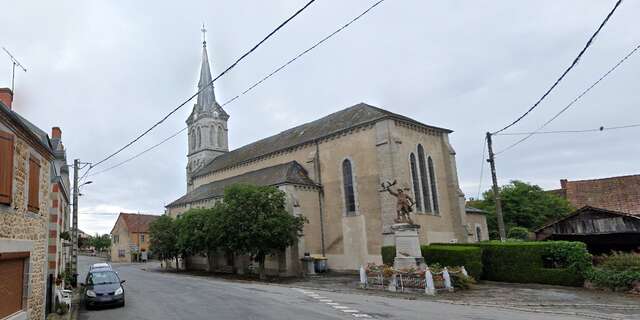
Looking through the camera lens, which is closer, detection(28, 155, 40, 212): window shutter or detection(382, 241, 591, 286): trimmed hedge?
detection(28, 155, 40, 212): window shutter

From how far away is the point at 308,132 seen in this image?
34.2 metres

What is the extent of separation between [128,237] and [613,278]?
60775 mm

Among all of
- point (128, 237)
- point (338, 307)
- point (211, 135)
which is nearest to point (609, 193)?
point (338, 307)

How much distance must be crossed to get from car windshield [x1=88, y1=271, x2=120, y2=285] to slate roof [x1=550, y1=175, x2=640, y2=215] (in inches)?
1092

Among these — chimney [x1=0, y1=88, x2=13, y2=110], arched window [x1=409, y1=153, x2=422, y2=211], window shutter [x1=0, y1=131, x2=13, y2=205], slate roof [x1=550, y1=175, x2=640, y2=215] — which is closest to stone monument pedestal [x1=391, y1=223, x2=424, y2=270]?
arched window [x1=409, y1=153, x2=422, y2=211]

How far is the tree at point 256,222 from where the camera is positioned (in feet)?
78.0

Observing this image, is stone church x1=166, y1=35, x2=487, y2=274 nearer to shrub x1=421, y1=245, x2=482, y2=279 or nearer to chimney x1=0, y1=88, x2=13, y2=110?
shrub x1=421, y1=245, x2=482, y2=279

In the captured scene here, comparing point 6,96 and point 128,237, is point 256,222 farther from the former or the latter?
point 128,237

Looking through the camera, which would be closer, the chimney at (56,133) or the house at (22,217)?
the house at (22,217)

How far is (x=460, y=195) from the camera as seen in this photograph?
29031 millimetres

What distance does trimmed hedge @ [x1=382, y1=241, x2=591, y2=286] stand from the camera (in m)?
16.5

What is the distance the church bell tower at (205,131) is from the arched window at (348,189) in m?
24.7

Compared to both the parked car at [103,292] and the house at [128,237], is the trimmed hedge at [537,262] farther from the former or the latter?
the house at [128,237]

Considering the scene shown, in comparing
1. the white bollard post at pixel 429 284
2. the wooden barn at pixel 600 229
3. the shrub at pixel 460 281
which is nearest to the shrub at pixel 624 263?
the wooden barn at pixel 600 229
